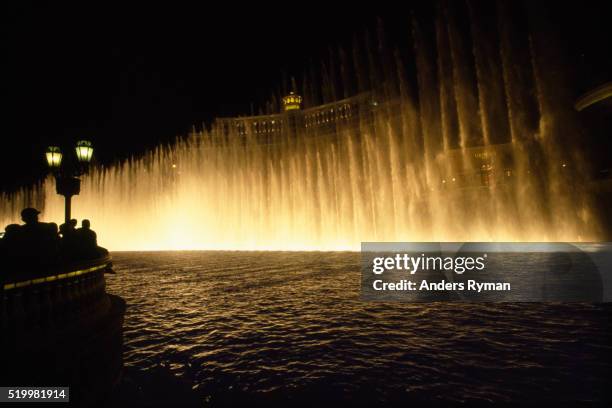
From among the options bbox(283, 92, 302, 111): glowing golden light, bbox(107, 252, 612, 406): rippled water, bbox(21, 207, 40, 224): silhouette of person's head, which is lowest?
bbox(107, 252, 612, 406): rippled water

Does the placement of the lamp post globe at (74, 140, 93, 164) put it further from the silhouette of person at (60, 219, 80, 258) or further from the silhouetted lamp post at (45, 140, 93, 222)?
the silhouette of person at (60, 219, 80, 258)

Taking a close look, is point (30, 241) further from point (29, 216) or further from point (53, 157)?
point (53, 157)

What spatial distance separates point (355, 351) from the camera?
659 centimetres

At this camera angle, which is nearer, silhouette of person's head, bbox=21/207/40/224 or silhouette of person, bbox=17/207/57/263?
silhouette of person, bbox=17/207/57/263

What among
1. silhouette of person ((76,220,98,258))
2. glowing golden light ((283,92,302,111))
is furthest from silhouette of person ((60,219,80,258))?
glowing golden light ((283,92,302,111))

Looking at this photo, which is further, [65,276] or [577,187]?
[577,187]

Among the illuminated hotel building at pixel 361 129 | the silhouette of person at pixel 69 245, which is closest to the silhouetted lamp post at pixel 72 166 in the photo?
the silhouette of person at pixel 69 245

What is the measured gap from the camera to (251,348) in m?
6.93

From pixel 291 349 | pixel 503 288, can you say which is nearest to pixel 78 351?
pixel 291 349

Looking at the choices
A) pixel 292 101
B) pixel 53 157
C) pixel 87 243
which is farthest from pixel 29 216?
pixel 292 101

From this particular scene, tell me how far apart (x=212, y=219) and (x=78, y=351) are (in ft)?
129

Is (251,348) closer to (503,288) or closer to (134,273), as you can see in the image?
(503,288)

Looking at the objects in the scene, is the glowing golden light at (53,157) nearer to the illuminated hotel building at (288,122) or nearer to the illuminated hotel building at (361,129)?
the illuminated hotel building at (361,129)

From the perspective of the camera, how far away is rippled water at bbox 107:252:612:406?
16.6 feet
